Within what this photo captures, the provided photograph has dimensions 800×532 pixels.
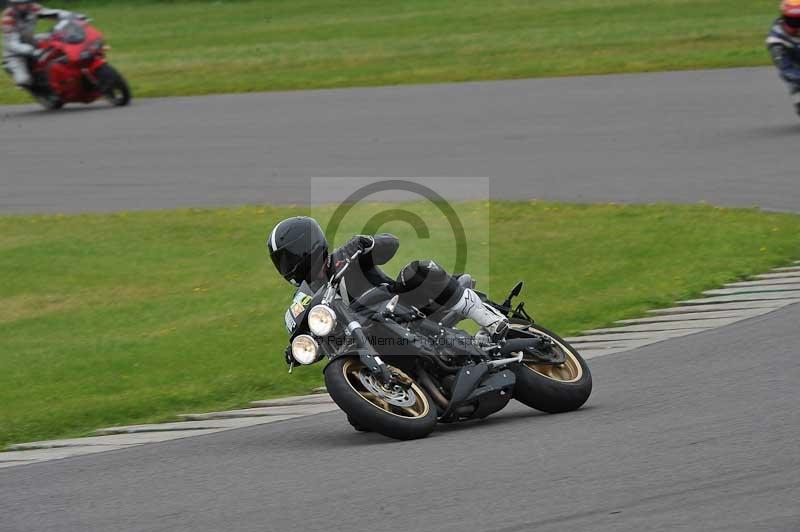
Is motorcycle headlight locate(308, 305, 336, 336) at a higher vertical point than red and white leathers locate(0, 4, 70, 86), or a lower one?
higher

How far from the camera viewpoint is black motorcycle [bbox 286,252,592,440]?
22.8 ft

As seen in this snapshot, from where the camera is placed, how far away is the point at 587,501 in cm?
570

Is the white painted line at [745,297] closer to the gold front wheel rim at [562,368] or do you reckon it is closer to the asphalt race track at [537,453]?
the asphalt race track at [537,453]

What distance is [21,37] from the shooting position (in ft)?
76.7

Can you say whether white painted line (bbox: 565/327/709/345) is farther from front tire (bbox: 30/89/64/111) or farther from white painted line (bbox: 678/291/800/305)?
front tire (bbox: 30/89/64/111)

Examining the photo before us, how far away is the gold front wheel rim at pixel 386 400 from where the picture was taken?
7.00 meters

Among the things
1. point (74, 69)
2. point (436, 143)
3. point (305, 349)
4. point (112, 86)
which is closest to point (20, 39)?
point (74, 69)

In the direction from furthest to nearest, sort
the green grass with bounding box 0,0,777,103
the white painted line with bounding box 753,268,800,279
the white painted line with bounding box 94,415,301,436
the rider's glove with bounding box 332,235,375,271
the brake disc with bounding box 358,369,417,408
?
the green grass with bounding box 0,0,777,103
the white painted line with bounding box 753,268,800,279
the white painted line with bounding box 94,415,301,436
the rider's glove with bounding box 332,235,375,271
the brake disc with bounding box 358,369,417,408

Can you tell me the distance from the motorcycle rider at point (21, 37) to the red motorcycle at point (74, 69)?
16cm

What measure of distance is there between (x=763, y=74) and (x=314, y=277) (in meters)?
15.7

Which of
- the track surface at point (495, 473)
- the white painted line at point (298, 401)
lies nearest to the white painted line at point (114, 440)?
the track surface at point (495, 473)

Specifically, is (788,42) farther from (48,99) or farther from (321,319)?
(48,99)

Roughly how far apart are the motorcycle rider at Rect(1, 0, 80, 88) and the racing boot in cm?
1723

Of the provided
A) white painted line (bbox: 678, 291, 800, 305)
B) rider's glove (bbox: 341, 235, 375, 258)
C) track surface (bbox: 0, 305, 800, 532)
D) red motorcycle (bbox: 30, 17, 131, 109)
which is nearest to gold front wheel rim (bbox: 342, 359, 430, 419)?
track surface (bbox: 0, 305, 800, 532)
